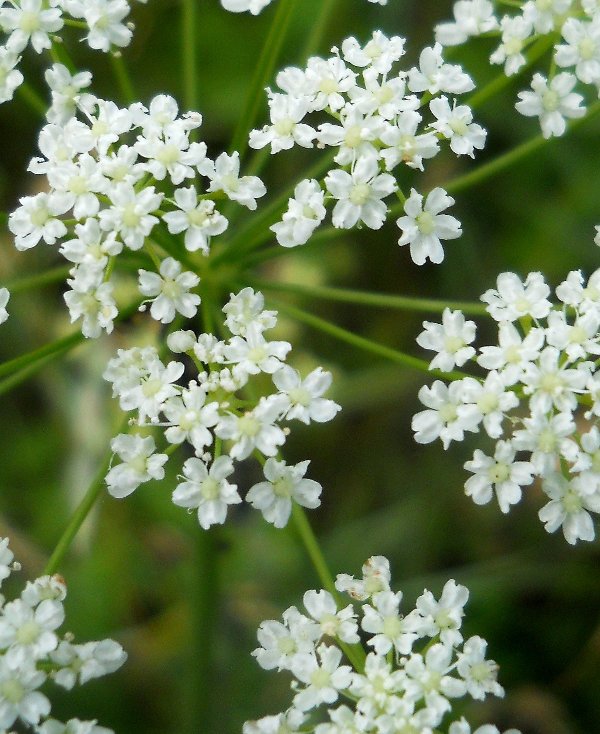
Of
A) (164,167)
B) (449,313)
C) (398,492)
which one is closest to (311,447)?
(398,492)

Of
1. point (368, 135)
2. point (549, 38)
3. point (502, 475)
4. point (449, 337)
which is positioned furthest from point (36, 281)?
point (549, 38)

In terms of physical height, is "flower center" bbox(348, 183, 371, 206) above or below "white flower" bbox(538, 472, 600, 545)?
above

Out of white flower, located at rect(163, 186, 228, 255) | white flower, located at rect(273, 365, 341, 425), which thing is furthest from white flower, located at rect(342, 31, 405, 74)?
white flower, located at rect(273, 365, 341, 425)

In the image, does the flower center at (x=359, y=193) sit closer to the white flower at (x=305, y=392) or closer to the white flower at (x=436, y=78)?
the white flower at (x=436, y=78)

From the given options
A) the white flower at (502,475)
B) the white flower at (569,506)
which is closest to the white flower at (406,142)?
the white flower at (502,475)

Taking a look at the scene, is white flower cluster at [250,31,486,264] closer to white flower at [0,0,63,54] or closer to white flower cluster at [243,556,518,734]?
white flower at [0,0,63,54]

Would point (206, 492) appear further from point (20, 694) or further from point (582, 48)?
point (582, 48)

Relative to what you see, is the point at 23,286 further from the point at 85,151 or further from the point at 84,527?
the point at 84,527
